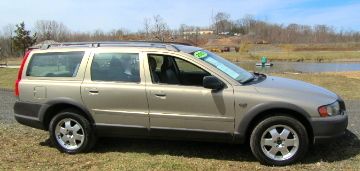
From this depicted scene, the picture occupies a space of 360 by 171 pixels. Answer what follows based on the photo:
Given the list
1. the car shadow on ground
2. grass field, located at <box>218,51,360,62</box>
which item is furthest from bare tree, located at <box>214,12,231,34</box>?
the car shadow on ground

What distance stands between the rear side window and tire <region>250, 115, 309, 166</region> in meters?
2.72

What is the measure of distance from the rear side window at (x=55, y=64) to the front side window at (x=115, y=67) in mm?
293

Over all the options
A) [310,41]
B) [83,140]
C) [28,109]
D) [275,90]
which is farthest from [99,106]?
[310,41]

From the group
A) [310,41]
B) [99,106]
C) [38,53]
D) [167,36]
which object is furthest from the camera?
[310,41]

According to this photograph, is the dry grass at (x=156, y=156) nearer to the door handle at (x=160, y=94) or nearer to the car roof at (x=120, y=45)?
the door handle at (x=160, y=94)

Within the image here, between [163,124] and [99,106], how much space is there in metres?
0.96

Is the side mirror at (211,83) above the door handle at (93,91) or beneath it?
above

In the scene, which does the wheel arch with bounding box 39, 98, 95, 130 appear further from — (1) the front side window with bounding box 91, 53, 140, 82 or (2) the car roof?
(2) the car roof

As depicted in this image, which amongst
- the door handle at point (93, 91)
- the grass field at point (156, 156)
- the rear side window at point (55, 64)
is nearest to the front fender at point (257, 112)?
the grass field at point (156, 156)

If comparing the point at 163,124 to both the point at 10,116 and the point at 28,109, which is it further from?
the point at 10,116

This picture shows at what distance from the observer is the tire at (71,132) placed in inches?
265

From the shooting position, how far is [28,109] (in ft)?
23.0

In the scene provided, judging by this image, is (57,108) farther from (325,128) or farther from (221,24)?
(221,24)

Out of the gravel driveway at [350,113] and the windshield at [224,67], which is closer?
the windshield at [224,67]
